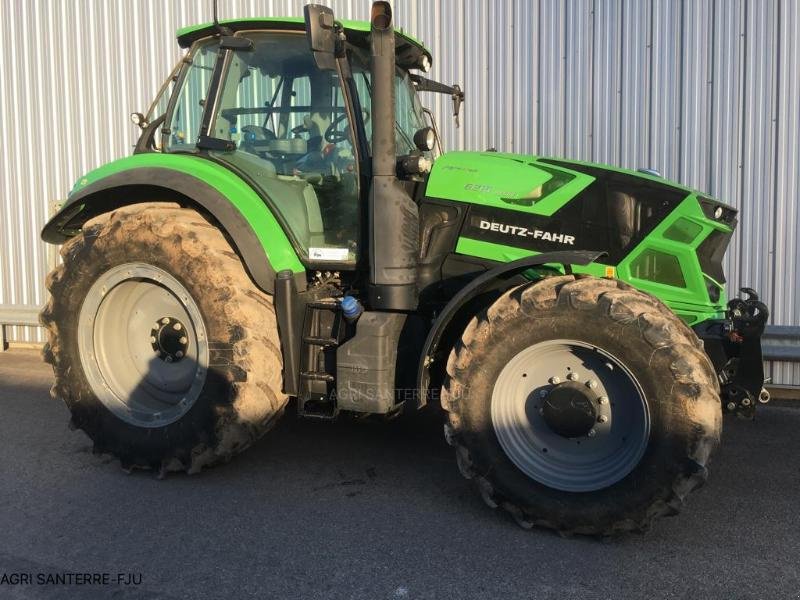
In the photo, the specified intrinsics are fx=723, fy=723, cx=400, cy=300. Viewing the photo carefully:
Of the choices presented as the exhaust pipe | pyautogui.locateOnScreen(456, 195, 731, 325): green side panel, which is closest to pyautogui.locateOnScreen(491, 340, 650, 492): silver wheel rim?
pyautogui.locateOnScreen(456, 195, 731, 325): green side panel

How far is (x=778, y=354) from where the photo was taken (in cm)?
601

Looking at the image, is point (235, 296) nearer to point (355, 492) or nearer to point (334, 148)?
point (334, 148)

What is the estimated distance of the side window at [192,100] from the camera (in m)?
4.39

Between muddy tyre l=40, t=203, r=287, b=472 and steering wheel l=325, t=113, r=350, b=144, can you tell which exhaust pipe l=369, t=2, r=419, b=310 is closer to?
steering wheel l=325, t=113, r=350, b=144

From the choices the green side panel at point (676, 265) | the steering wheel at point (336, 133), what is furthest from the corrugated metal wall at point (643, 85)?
the steering wheel at point (336, 133)

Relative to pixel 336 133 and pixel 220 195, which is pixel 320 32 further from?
pixel 220 195

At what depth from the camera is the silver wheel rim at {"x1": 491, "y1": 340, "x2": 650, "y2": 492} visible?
135 inches

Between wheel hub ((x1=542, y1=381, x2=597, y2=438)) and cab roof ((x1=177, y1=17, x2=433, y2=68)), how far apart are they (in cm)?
223

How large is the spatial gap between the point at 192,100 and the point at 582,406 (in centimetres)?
299

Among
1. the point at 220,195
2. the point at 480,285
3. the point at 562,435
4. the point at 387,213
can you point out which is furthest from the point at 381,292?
the point at 562,435

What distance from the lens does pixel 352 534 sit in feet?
A: 11.6

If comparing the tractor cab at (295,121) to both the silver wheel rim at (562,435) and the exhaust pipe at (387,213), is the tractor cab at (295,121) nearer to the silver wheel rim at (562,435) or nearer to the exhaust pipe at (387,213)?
the exhaust pipe at (387,213)

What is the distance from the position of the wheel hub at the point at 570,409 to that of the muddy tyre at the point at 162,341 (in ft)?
4.90

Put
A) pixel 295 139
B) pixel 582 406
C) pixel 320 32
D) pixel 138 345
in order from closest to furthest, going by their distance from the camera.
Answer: pixel 582 406 < pixel 320 32 < pixel 295 139 < pixel 138 345
